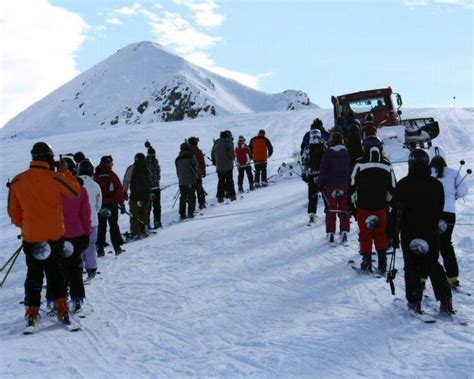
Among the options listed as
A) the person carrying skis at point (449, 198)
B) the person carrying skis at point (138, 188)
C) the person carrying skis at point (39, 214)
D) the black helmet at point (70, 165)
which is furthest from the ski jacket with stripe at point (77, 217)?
the person carrying skis at point (138, 188)

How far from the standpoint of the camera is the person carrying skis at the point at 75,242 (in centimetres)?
741

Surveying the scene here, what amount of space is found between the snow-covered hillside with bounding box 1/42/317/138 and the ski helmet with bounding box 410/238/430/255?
143814mm

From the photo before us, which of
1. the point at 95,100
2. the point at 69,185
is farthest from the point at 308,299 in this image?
the point at 95,100

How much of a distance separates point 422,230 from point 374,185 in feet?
5.57

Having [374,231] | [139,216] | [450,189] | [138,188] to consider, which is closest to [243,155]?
[139,216]

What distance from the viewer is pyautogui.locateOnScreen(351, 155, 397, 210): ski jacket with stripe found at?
27.0ft

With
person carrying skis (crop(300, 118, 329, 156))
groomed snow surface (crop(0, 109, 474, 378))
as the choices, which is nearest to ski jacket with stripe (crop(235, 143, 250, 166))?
person carrying skis (crop(300, 118, 329, 156))

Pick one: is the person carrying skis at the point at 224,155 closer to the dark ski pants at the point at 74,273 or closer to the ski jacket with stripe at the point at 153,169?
the ski jacket with stripe at the point at 153,169

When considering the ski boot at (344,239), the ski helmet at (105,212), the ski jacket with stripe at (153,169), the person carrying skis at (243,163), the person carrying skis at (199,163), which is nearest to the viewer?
the ski boot at (344,239)

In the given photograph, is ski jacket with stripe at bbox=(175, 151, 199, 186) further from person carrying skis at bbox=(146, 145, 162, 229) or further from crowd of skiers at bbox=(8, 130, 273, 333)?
crowd of skiers at bbox=(8, 130, 273, 333)

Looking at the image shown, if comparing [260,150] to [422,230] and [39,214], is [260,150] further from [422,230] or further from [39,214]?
[39,214]

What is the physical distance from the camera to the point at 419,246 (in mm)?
6480

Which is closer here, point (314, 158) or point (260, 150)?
point (314, 158)

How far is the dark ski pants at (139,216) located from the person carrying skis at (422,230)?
7.40 metres
